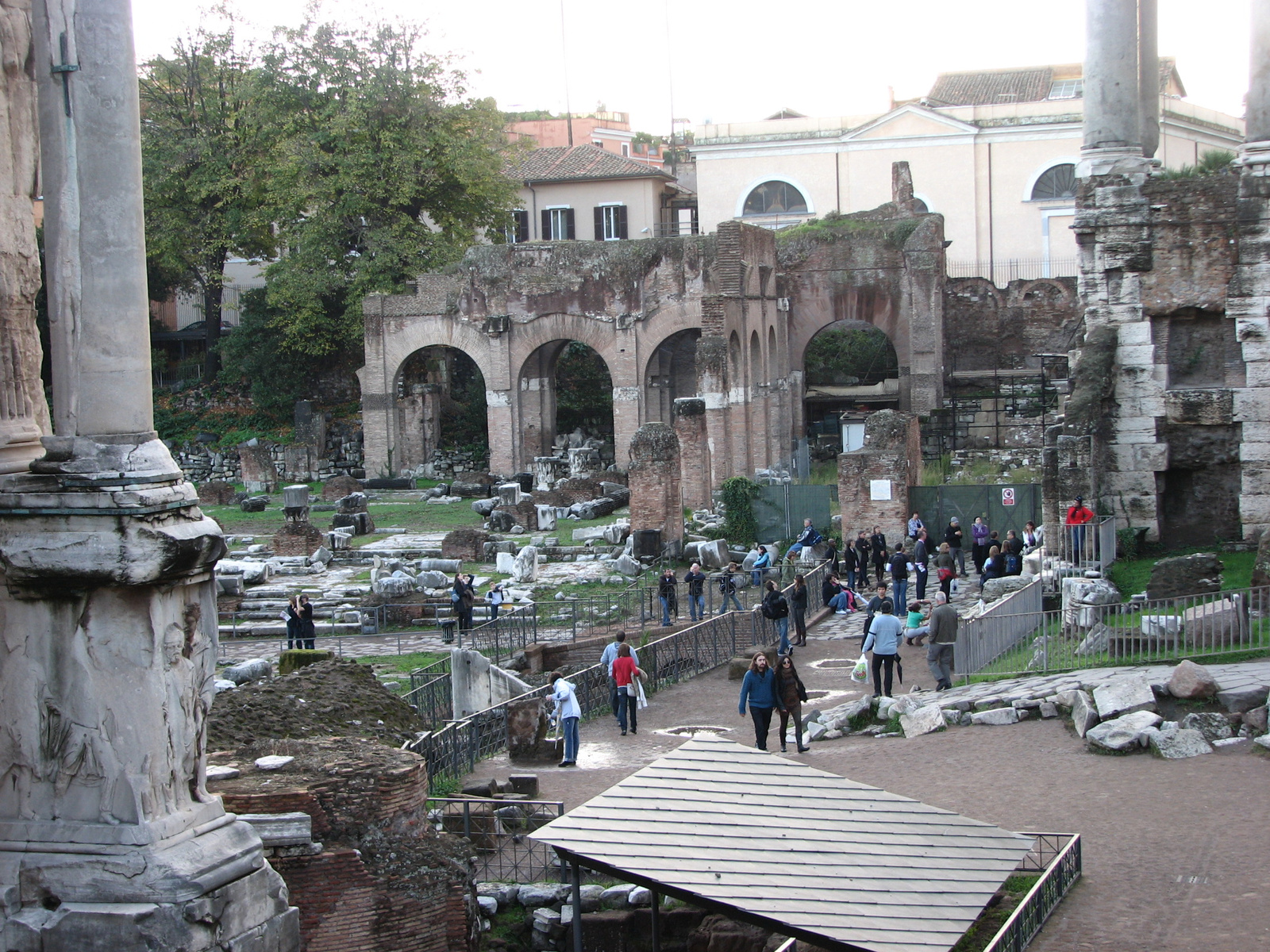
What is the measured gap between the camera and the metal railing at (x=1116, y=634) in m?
13.1

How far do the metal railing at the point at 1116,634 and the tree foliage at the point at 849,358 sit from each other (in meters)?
26.5

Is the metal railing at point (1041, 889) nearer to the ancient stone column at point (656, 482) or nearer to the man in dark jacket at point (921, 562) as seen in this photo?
the man in dark jacket at point (921, 562)

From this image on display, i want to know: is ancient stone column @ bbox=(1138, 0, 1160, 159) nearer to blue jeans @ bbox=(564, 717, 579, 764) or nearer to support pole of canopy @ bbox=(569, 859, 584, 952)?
blue jeans @ bbox=(564, 717, 579, 764)

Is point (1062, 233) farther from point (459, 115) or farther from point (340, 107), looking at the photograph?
point (340, 107)

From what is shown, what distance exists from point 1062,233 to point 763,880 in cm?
4028

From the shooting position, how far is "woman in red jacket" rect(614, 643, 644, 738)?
13.9m

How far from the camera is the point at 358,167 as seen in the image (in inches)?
1453

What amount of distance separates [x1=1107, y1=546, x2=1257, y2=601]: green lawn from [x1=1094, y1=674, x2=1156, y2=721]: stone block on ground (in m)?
4.27

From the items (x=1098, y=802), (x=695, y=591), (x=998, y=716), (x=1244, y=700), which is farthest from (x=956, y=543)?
(x=1098, y=802)

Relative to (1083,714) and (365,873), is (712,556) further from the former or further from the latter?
(365,873)

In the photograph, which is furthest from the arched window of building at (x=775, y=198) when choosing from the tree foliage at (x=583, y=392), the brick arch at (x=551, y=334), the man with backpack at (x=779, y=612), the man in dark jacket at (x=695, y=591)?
the man with backpack at (x=779, y=612)

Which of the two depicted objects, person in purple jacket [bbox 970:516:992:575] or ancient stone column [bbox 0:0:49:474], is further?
person in purple jacket [bbox 970:516:992:575]

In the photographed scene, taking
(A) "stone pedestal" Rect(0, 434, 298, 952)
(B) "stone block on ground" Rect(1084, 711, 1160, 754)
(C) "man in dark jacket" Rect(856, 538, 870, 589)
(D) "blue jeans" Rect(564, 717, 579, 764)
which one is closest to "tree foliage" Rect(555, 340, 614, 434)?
(C) "man in dark jacket" Rect(856, 538, 870, 589)

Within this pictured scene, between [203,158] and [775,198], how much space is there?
18.5m
